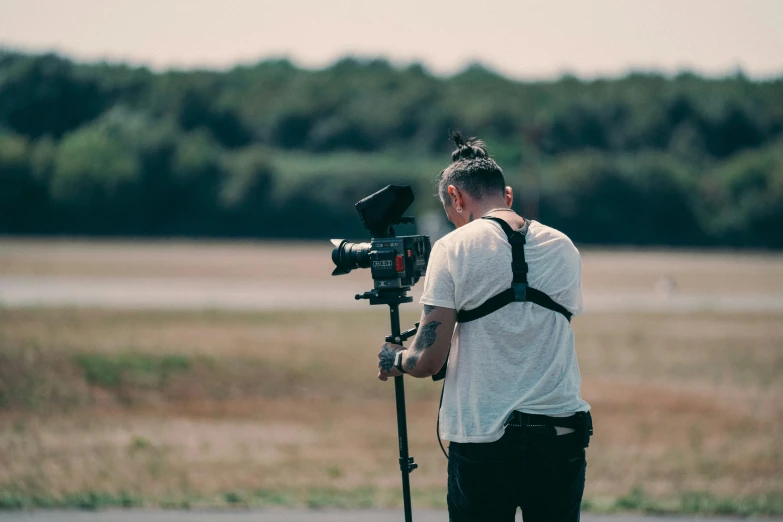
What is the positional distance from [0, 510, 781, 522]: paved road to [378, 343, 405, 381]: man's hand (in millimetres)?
3007

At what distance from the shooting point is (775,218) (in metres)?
71.9

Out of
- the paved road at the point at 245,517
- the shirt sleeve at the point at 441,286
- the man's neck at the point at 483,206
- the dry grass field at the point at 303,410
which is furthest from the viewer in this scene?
the dry grass field at the point at 303,410

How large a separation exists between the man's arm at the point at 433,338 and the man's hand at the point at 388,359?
17cm

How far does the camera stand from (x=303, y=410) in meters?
13.9

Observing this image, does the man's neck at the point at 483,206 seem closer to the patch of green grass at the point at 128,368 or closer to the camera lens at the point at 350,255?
the camera lens at the point at 350,255

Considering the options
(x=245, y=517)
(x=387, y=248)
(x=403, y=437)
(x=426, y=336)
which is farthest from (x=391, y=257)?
(x=245, y=517)

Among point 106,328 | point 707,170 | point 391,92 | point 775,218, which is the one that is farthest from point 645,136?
point 106,328

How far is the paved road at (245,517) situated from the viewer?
251 inches

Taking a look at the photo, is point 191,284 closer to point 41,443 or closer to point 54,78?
point 54,78

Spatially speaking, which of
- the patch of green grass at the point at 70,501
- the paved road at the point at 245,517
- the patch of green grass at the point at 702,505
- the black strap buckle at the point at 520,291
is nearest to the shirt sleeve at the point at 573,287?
the black strap buckle at the point at 520,291

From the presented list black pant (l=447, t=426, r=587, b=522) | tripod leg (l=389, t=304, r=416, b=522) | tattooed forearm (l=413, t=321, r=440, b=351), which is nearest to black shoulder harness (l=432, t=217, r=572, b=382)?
tattooed forearm (l=413, t=321, r=440, b=351)

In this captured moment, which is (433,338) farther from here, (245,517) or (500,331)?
(245,517)

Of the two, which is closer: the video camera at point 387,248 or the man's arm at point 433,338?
the man's arm at point 433,338

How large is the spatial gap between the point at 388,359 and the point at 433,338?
0.98 ft
